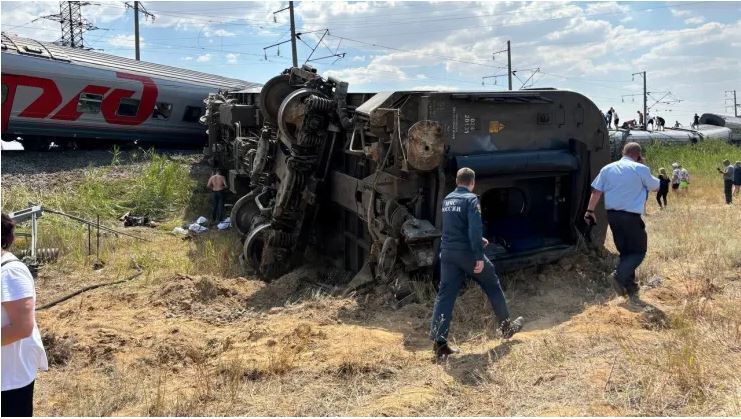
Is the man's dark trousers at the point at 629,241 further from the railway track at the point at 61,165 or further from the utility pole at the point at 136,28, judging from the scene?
the utility pole at the point at 136,28

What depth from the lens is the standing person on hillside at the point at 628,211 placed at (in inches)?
227

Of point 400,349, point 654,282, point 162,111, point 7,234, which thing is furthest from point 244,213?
point 162,111

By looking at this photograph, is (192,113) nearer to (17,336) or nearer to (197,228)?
(197,228)

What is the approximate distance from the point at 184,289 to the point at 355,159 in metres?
2.56

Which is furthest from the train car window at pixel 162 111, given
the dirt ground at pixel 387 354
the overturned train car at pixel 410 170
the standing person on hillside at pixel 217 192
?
the dirt ground at pixel 387 354

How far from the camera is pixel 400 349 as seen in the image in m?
5.00

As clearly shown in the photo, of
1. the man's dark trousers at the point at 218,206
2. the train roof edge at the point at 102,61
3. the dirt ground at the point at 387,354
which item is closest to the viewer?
the dirt ground at the point at 387,354

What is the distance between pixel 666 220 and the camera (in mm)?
11117

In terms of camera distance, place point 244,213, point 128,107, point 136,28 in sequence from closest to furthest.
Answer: point 244,213 < point 128,107 < point 136,28

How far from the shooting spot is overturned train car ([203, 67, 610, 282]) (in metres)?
6.39

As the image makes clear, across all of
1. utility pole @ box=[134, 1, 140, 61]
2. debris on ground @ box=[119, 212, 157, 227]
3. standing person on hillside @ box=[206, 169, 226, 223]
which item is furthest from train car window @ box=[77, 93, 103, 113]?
utility pole @ box=[134, 1, 140, 61]

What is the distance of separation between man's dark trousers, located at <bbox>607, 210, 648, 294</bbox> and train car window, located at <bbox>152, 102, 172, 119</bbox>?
1459cm

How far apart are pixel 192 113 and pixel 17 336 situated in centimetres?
1649

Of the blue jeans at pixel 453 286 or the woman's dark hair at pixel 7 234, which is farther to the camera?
the blue jeans at pixel 453 286
